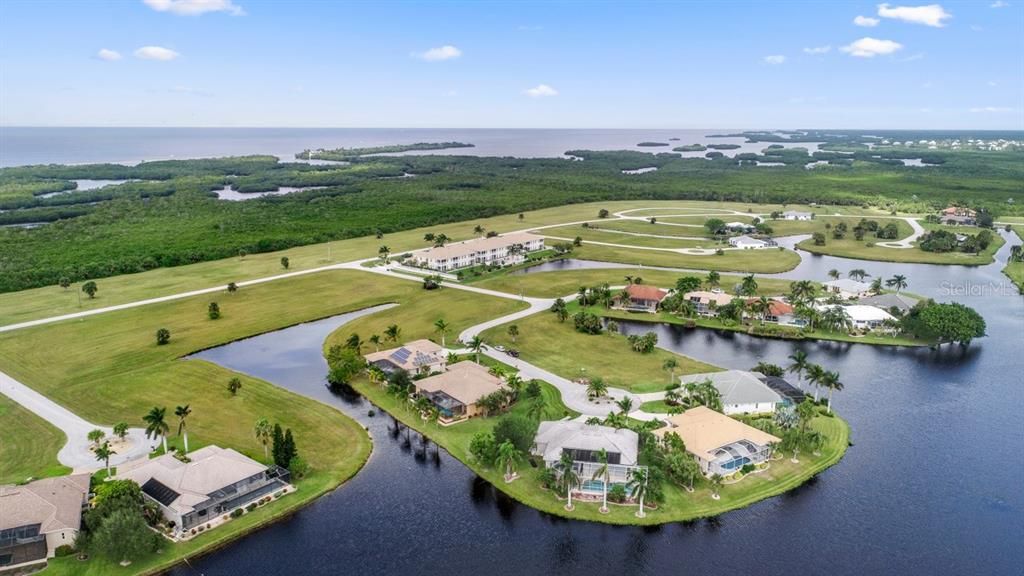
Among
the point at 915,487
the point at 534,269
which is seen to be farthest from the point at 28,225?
the point at 915,487

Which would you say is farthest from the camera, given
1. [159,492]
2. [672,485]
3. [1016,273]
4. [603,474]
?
[1016,273]

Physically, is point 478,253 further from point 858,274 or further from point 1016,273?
point 1016,273

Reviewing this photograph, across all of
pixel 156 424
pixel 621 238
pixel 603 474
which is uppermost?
pixel 156 424

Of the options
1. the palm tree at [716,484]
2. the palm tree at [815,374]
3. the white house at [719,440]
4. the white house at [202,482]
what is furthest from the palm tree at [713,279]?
the white house at [202,482]

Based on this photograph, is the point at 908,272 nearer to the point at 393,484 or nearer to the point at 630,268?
the point at 630,268

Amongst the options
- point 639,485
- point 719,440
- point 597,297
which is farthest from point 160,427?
point 597,297

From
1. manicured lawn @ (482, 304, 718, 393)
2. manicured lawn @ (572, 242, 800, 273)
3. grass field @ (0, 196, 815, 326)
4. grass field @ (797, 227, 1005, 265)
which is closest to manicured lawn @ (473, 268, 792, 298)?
manicured lawn @ (572, 242, 800, 273)

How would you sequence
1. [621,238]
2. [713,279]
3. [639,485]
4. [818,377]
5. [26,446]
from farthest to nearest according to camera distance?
[621,238] < [713,279] < [818,377] < [26,446] < [639,485]
